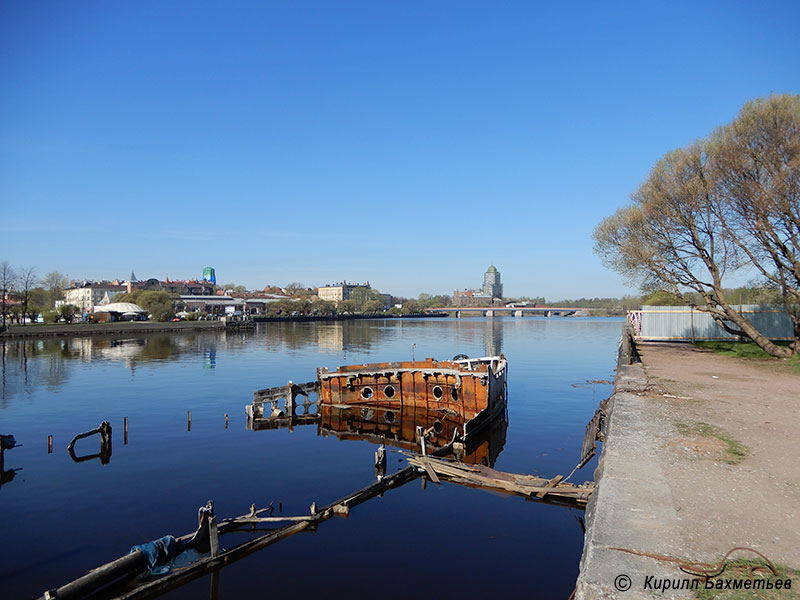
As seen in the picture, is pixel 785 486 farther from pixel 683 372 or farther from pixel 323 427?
pixel 323 427

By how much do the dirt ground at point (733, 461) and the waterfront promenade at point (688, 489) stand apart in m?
0.02

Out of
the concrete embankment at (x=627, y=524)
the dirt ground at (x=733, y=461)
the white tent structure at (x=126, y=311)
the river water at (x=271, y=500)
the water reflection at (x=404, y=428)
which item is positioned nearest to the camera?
the concrete embankment at (x=627, y=524)

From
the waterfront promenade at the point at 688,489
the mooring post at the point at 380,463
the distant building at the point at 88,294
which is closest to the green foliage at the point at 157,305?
the distant building at the point at 88,294

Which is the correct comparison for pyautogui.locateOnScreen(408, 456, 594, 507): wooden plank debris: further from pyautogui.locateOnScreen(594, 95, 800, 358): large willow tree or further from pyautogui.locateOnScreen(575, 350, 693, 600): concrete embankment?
pyautogui.locateOnScreen(594, 95, 800, 358): large willow tree

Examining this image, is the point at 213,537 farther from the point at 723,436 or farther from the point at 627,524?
the point at 723,436

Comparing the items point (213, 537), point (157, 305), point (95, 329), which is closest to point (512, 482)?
point (213, 537)

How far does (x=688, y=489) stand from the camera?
356 inches

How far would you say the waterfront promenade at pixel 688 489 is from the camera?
257 inches

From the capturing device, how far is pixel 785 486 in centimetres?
912

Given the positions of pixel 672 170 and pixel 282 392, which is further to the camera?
pixel 672 170

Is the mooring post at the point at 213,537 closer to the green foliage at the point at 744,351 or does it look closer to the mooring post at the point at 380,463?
the mooring post at the point at 380,463

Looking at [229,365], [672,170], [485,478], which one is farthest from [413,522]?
[229,365]

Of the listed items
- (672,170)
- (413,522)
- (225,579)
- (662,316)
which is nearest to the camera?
(225,579)

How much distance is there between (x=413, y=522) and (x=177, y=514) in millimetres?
6611
